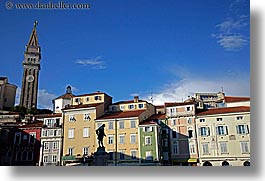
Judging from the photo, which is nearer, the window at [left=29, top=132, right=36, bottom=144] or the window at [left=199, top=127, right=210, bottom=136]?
the window at [left=199, top=127, right=210, bottom=136]

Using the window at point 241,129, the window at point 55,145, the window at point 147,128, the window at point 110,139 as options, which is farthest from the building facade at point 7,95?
the window at point 241,129

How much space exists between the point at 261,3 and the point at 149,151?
523 cm

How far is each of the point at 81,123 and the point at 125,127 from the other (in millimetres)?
1413

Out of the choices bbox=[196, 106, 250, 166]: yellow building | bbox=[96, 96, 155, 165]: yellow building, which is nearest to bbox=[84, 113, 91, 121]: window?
bbox=[96, 96, 155, 165]: yellow building

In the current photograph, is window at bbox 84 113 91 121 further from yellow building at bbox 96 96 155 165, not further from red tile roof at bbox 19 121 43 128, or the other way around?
red tile roof at bbox 19 121 43 128

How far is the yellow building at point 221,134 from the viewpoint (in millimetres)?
7105

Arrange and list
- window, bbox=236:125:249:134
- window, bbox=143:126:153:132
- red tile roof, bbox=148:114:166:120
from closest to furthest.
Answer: window, bbox=236:125:249:134, window, bbox=143:126:153:132, red tile roof, bbox=148:114:166:120

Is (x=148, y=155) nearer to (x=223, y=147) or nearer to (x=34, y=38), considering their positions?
(x=223, y=147)

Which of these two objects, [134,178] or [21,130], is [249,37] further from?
[21,130]

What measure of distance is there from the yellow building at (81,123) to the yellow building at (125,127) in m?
0.30

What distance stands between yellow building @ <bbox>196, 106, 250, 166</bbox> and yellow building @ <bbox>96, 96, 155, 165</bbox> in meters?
1.86

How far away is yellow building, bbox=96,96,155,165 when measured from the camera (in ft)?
29.0

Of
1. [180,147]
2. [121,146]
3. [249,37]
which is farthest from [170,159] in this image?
[249,37]

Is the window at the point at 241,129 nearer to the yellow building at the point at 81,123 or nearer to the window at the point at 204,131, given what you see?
the window at the point at 204,131
